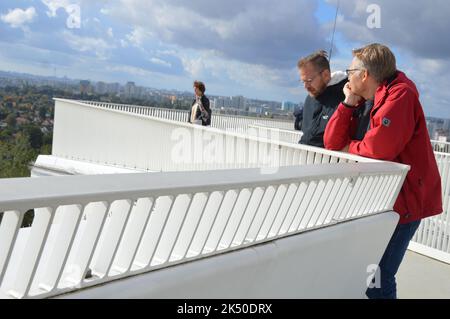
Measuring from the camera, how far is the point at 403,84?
311 cm

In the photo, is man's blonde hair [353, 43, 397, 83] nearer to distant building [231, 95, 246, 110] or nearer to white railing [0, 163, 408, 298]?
white railing [0, 163, 408, 298]

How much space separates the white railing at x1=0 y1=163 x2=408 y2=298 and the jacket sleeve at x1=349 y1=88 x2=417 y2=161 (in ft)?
1.34

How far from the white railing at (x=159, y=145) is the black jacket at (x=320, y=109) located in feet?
0.68

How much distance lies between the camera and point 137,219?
6.21 feet

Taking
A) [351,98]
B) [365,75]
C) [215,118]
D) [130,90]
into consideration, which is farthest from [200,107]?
[215,118]

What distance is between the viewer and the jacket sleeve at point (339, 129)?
3.45 meters

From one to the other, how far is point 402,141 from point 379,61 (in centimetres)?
56

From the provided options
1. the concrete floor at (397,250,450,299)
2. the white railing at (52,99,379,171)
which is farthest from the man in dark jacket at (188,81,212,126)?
the concrete floor at (397,250,450,299)

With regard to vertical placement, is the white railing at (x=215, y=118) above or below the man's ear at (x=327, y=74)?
below

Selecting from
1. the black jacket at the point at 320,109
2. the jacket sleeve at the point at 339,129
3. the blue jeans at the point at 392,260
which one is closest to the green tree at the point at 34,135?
the black jacket at the point at 320,109

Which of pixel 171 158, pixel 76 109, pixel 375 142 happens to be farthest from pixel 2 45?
pixel 375 142

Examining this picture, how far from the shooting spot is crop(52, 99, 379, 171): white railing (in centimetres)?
466

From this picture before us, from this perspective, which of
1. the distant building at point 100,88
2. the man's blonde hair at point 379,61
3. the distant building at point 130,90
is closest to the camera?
the man's blonde hair at point 379,61

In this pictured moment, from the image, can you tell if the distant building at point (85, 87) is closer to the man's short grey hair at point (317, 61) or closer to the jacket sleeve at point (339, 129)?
the man's short grey hair at point (317, 61)
